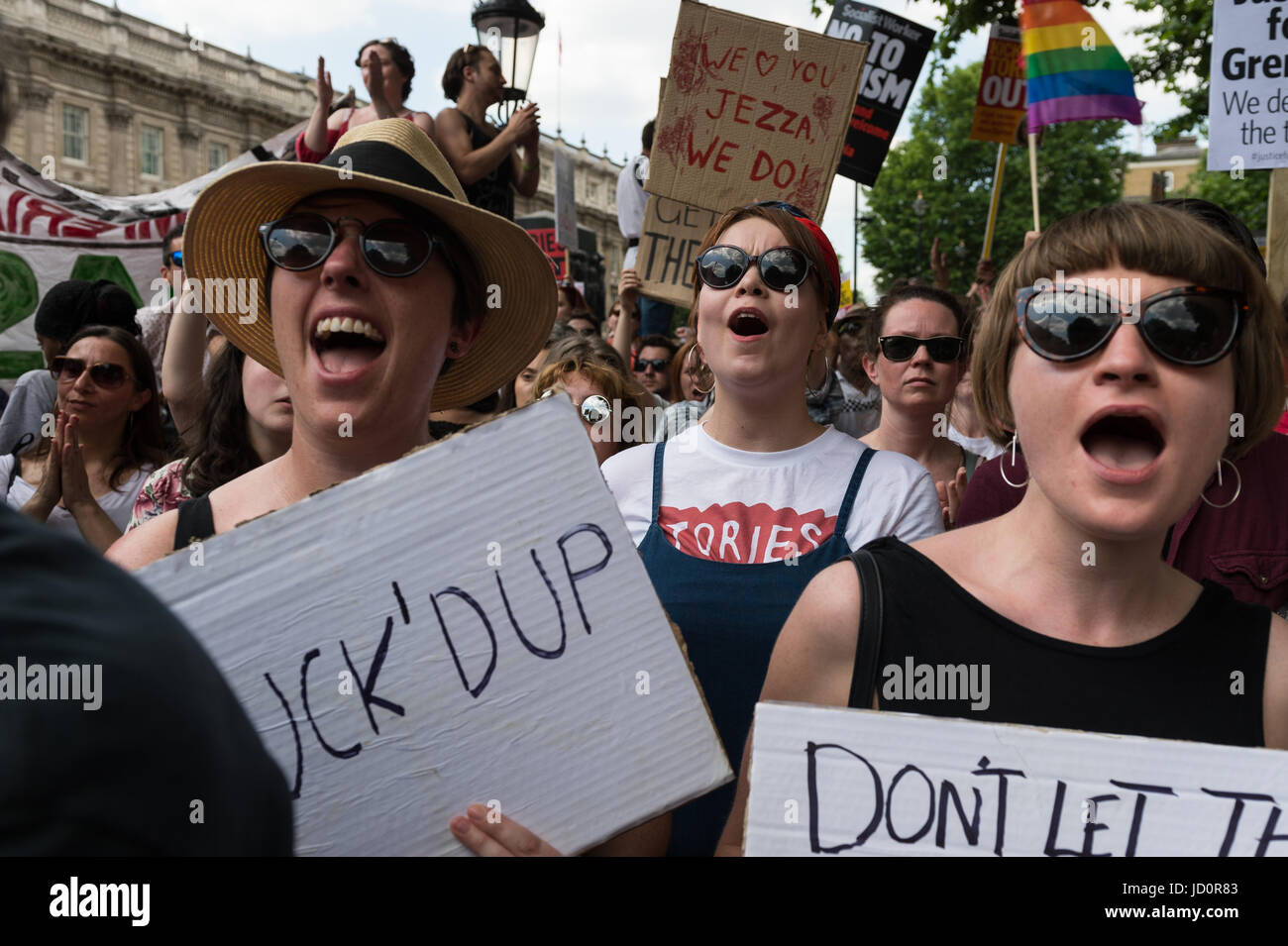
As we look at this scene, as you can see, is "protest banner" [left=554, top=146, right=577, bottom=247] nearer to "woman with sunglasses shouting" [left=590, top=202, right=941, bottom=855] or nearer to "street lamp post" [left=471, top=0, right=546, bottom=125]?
"street lamp post" [left=471, top=0, right=546, bottom=125]

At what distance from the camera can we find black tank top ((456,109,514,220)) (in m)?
4.98

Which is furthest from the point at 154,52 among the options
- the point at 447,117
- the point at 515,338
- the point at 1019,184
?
the point at 515,338

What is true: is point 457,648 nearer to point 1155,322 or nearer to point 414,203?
point 414,203

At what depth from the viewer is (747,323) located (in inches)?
109

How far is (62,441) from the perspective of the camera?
3461mm

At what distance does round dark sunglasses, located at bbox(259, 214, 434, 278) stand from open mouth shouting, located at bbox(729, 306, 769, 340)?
1030mm

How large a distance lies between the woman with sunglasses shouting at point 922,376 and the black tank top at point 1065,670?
7.62ft

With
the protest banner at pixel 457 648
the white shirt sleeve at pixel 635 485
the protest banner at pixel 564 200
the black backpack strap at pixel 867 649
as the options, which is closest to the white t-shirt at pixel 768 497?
the white shirt sleeve at pixel 635 485

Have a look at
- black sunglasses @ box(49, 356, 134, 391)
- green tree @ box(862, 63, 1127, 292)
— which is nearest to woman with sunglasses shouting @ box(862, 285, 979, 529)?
black sunglasses @ box(49, 356, 134, 391)

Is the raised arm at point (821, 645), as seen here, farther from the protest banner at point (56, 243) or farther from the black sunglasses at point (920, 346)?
the protest banner at point (56, 243)

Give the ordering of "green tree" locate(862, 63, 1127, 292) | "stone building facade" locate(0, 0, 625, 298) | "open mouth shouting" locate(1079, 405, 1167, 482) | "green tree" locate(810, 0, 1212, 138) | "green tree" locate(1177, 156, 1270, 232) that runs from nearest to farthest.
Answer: "open mouth shouting" locate(1079, 405, 1167, 482) → "green tree" locate(810, 0, 1212, 138) → "green tree" locate(1177, 156, 1270, 232) → "stone building facade" locate(0, 0, 625, 298) → "green tree" locate(862, 63, 1127, 292)

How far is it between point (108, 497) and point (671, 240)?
2.47 meters

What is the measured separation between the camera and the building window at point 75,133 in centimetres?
4241
